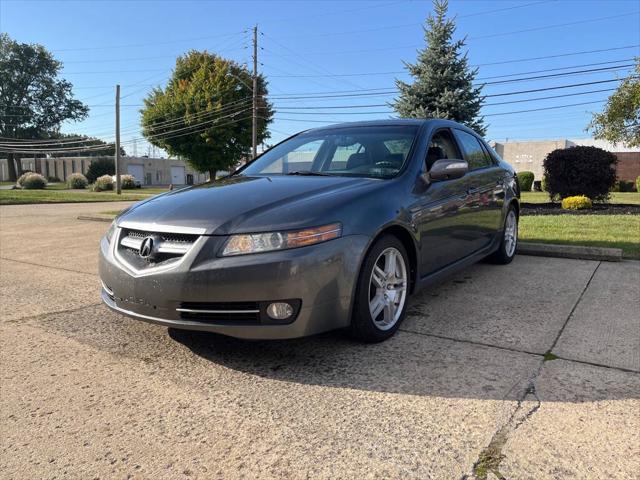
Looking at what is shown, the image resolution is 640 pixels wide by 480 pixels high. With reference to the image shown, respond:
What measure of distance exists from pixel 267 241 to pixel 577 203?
1102 cm

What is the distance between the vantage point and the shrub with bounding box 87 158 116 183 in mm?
58612

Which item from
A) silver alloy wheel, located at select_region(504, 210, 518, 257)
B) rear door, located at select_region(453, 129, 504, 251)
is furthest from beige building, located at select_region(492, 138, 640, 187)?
rear door, located at select_region(453, 129, 504, 251)

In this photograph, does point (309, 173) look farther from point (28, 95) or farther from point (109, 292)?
point (28, 95)

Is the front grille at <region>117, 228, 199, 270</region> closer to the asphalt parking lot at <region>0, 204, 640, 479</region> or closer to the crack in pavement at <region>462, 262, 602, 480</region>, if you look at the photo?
the asphalt parking lot at <region>0, 204, 640, 479</region>

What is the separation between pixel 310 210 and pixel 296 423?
1180mm

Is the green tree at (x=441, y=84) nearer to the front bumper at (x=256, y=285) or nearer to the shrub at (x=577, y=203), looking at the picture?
the shrub at (x=577, y=203)

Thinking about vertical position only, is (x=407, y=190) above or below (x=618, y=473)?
above

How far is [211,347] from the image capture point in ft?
10.8

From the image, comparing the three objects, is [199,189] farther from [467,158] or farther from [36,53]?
[36,53]

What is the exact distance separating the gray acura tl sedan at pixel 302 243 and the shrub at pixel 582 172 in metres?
9.65

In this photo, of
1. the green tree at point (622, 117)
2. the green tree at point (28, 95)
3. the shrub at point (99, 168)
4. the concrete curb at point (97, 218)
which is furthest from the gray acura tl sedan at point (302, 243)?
the green tree at point (28, 95)

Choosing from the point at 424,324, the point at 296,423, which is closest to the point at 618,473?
the point at 296,423

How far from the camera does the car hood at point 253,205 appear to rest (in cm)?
283

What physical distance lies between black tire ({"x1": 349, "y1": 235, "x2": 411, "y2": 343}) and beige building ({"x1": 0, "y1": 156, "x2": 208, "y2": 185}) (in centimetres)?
6420
